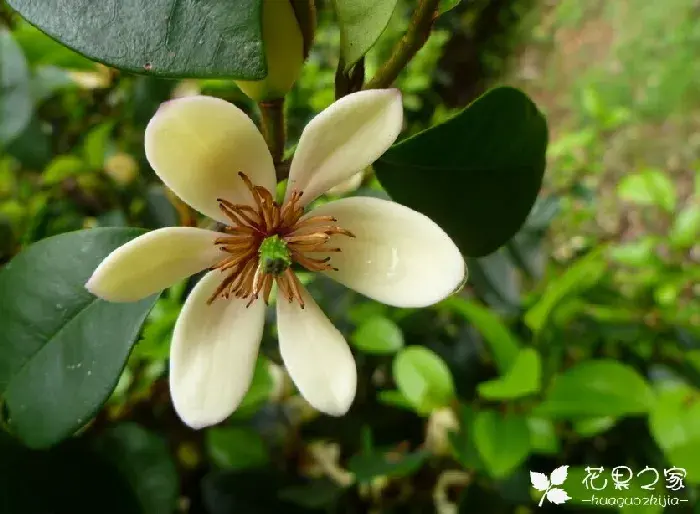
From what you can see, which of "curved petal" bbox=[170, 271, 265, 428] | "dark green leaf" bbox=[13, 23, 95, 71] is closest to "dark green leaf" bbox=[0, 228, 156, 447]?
"curved petal" bbox=[170, 271, 265, 428]

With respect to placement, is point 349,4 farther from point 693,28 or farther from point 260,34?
point 693,28

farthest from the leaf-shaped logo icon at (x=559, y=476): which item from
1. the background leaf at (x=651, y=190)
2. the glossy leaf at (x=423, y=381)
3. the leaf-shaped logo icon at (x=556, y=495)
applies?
the background leaf at (x=651, y=190)

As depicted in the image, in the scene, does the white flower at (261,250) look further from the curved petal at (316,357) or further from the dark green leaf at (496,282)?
the dark green leaf at (496,282)

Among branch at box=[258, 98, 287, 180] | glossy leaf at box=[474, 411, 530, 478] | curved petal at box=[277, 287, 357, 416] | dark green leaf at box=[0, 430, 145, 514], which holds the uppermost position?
branch at box=[258, 98, 287, 180]

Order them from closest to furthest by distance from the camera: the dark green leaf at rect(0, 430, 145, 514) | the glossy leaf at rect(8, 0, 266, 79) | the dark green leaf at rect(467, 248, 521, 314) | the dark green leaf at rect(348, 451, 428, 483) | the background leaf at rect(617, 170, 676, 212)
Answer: the glossy leaf at rect(8, 0, 266, 79) → the dark green leaf at rect(0, 430, 145, 514) → the dark green leaf at rect(348, 451, 428, 483) → the dark green leaf at rect(467, 248, 521, 314) → the background leaf at rect(617, 170, 676, 212)

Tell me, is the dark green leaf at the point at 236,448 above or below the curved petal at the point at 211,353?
below

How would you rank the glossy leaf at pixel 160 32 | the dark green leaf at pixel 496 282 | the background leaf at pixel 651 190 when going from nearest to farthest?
the glossy leaf at pixel 160 32
the dark green leaf at pixel 496 282
the background leaf at pixel 651 190

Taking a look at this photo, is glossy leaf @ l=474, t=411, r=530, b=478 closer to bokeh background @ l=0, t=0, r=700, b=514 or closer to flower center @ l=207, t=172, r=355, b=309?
bokeh background @ l=0, t=0, r=700, b=514
